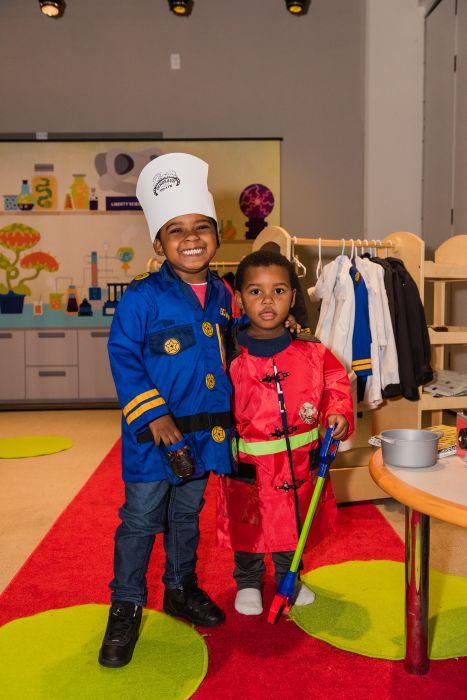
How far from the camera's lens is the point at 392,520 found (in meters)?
2.58

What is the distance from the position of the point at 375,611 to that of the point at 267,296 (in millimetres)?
939

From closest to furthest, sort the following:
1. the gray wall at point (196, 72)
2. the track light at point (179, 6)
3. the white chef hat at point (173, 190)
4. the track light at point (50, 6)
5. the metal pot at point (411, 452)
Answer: the metal pot at point (411, 452) → the white chef hat at point (173, 190) → the track light at point (50, 6) → the track light at point (179, 6) → the gray wall at point (196, 72)

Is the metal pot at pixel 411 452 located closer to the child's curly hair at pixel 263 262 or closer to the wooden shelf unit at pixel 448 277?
the child's curly hair at pixel 263 262

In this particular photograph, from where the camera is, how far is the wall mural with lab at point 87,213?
539 cm

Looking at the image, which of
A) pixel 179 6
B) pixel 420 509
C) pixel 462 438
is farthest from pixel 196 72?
pixel 420 509

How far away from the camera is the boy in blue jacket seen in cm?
157

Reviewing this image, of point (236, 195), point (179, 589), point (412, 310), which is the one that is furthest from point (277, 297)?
point (236, 195)

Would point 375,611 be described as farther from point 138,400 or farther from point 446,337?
point 446,337

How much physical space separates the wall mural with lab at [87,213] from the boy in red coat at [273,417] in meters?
3.75

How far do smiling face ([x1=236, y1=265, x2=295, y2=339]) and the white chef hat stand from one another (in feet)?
0.69

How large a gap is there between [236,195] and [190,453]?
13.6ft

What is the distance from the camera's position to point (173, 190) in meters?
1.69

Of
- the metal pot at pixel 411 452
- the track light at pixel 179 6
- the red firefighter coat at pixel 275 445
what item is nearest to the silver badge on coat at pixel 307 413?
the red firefighter coat at pixel 275 445

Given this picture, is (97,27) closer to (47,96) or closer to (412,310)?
(47,96)
